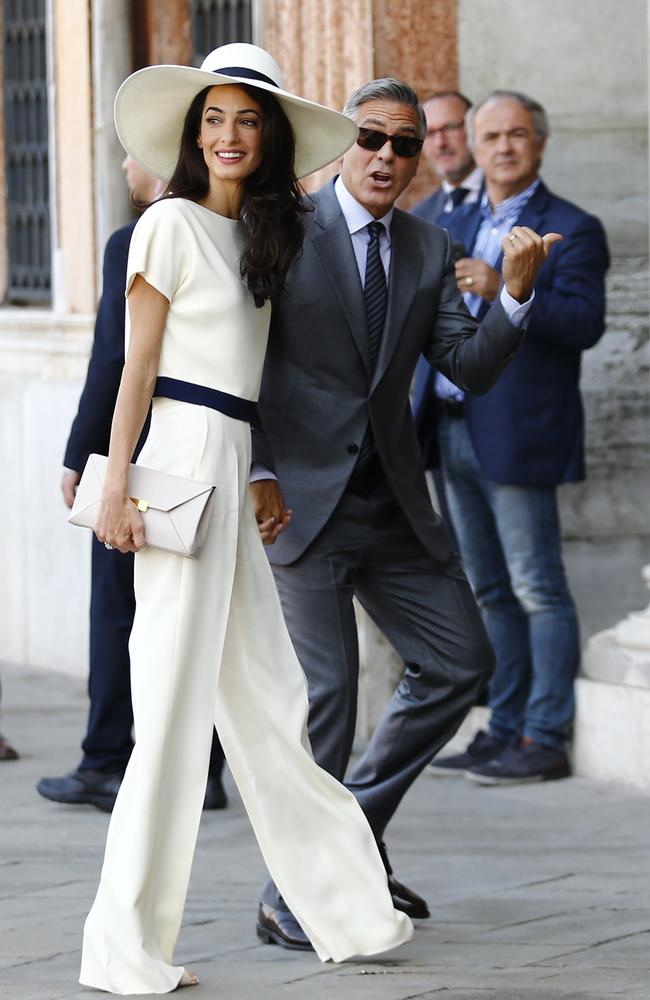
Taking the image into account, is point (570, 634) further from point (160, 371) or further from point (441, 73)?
point (160, 371)

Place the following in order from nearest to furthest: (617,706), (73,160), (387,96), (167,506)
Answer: (167,506) → (387,96) → (617,706) → (73,160)

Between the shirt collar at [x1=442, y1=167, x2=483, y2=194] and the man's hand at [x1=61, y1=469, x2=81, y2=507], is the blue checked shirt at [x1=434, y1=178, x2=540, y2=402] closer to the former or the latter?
the shirt collar at [x1=442, y1=167, x2=483, y2=194]

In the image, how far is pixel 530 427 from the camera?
7.11 metres

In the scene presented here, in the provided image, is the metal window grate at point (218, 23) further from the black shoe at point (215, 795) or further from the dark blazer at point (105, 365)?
the black shoe at point (215, 795)

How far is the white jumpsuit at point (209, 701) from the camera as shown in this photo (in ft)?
15.1

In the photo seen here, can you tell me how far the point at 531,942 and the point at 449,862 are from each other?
921mm

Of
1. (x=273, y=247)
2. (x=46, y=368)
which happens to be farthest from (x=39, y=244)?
(x=273, y=247)

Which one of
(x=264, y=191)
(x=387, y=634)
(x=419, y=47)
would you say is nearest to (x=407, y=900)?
(x=387, y=634)

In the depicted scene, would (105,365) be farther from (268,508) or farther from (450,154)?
(450,154)

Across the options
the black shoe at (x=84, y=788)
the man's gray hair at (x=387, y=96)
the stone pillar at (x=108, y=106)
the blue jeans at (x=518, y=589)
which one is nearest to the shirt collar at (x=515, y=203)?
the blue jeans at (x=518, y=589)

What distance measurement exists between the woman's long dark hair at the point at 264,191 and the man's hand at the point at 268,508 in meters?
0.44

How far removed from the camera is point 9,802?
272 inches

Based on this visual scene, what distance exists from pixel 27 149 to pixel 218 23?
56.1 inches

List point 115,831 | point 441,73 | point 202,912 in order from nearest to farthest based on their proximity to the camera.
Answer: point 115,831 → point 202,912 → point 441,73
